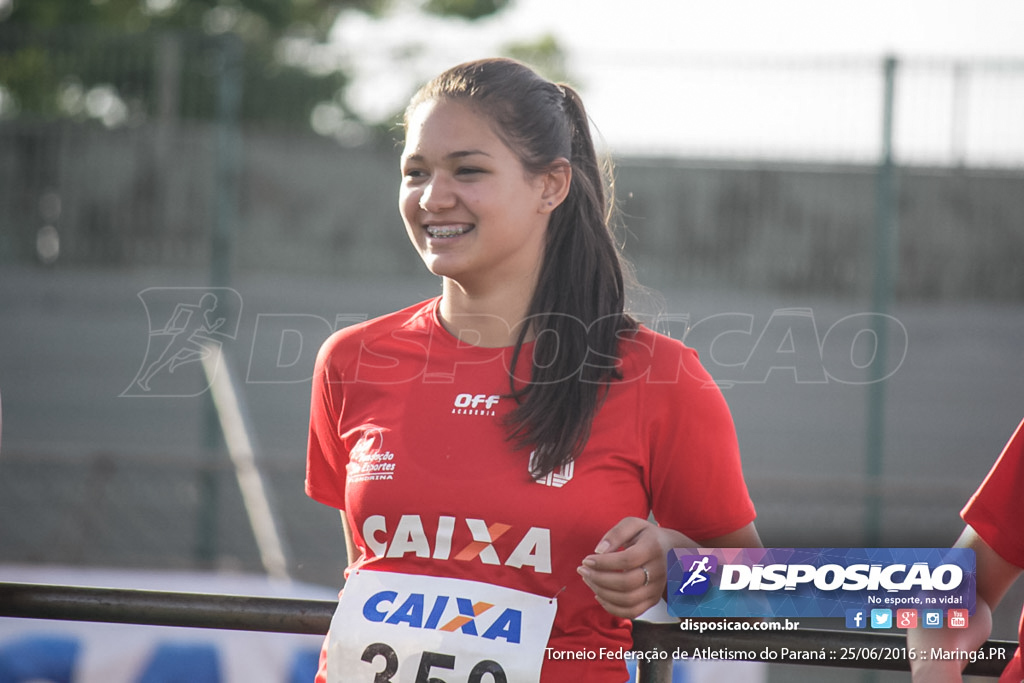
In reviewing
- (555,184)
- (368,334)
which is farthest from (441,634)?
(555,184)

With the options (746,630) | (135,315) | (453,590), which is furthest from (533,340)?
(135,315)

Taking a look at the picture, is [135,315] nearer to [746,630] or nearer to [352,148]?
[352,148]

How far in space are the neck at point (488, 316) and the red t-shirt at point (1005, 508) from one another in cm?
78

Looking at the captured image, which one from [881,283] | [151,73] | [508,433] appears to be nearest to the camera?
[508,433]

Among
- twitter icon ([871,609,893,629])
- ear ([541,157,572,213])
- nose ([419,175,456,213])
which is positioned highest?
ear ([541,157,572,213])

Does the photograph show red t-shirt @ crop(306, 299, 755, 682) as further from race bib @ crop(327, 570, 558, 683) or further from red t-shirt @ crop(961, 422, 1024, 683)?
red t-shirt @ crop(961, 422, 1024, 683)

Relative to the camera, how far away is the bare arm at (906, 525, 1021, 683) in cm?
153

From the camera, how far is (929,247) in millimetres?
6059

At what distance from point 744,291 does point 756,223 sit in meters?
0.40

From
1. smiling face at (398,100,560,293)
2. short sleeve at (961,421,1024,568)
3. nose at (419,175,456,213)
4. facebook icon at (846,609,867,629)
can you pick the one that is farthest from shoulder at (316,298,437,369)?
short sleeve at (961,421,1024,568)

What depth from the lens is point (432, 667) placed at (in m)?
1.65

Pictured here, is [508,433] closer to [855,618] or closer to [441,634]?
[441,634]

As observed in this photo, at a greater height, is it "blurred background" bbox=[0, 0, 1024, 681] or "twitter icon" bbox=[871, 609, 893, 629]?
"blurred background" bbox=[0, 0, 1024, 681]

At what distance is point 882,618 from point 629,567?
414mm
